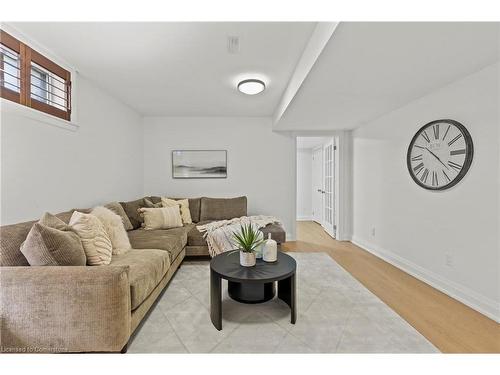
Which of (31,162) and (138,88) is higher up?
(138,88)

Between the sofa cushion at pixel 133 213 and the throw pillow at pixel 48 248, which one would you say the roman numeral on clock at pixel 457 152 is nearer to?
the throw pillow at pixel 48 248

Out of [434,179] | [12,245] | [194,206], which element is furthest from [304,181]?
[12,245]

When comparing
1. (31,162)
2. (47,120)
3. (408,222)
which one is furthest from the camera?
(408,222)

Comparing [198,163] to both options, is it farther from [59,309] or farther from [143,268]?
[59,309]

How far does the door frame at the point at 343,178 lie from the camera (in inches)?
171

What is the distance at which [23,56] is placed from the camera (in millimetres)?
1922

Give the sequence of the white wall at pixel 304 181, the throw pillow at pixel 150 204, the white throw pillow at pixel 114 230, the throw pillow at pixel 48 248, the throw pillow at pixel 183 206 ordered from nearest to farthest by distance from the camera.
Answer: the throw pillow at pixel 48 248, the white throw pillow at pixel 114 230, the throw pillow at pixel 150 204, the throw pillow at pixel 183 206, the white wall at pixel 304 181

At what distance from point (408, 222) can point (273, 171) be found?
2.27 metres

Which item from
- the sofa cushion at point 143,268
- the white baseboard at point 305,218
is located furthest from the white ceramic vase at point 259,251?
the white baseboard at point 305,218

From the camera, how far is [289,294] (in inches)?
78.3

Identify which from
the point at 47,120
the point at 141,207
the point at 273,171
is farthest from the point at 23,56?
the point at 273,171

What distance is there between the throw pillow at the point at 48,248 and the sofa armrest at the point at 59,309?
87 millimetres

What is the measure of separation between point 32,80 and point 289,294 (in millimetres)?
2961

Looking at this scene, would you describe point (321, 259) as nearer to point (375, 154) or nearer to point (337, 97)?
point (375, 154)
